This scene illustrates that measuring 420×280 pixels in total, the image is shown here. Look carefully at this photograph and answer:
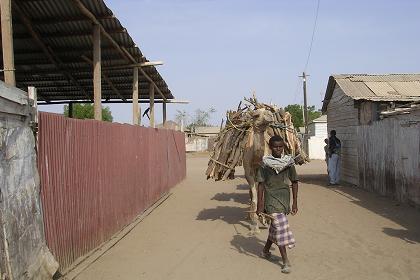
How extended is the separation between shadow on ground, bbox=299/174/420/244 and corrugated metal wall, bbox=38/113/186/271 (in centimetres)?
519

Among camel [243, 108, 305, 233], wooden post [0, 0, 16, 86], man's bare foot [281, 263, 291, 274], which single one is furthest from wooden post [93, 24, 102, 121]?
man's bare foot [281, 263, 291, 274]

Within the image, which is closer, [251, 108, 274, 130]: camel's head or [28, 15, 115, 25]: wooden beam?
[251, 108, 274, 130]: camel's head

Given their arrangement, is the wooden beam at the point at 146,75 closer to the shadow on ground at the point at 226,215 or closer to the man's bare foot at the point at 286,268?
the shadow on ground at the point at 226,215

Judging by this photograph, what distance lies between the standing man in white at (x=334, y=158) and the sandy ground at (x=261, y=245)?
4080 mm

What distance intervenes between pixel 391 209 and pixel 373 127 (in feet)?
12.0

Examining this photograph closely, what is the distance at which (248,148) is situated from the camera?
9.49m

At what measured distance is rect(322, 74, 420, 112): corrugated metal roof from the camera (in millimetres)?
15852

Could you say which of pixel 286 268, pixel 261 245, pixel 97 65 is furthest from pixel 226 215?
pixel 286 268

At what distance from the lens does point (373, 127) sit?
14.3m

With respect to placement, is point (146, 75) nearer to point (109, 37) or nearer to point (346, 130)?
point (109, 37)

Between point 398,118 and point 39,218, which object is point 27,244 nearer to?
point 39,218

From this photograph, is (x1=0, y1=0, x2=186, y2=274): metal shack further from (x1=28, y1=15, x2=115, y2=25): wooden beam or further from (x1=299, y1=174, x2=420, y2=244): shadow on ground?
(x1=299, y1=174, x2=420, y2=244): shadow on ground

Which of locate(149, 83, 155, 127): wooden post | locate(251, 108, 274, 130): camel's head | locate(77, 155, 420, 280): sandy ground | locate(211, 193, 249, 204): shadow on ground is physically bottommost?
locate(211, 193, 249, 204): shadow on ground

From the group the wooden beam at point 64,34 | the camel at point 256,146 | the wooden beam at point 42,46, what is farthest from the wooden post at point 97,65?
the camel at point 256,146
